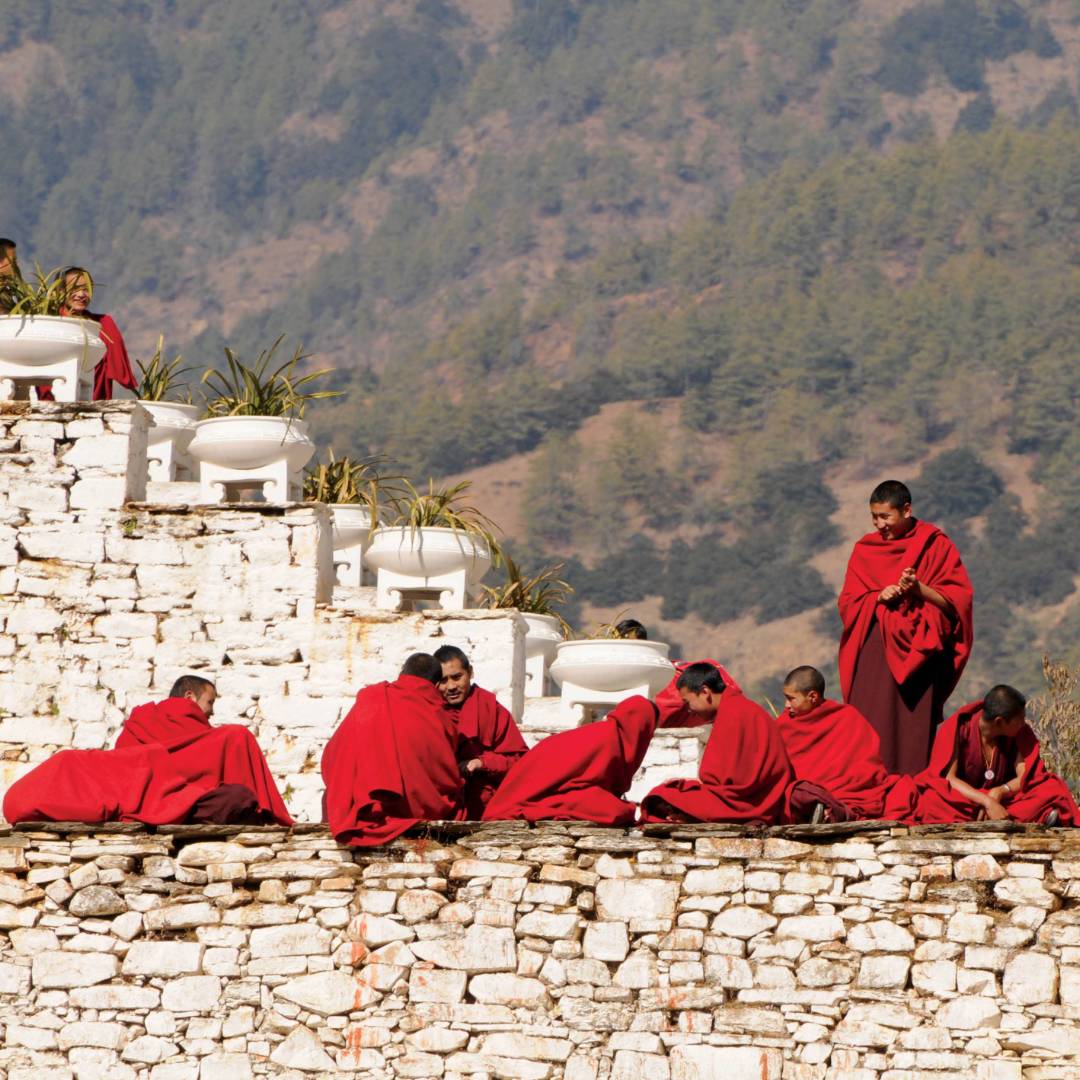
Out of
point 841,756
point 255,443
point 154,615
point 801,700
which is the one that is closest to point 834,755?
point 841,756

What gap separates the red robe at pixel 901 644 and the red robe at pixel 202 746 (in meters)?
2.70

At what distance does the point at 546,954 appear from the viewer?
10289mm

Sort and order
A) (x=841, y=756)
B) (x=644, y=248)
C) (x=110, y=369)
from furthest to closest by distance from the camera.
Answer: (x=644, y=248) < (x=110, y=369) < (x=841, y=756)

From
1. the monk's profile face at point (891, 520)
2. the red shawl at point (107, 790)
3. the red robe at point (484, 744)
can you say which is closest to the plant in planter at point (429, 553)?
the red robe at point (484, 744)

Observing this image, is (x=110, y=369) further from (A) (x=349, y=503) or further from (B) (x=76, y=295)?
(A) (x=349, y=503)

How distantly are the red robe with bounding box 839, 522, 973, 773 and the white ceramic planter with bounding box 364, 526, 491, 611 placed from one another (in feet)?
8.83

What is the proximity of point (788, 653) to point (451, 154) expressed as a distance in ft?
327

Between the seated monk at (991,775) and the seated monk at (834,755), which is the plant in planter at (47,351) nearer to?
the seated monk at (834,755)

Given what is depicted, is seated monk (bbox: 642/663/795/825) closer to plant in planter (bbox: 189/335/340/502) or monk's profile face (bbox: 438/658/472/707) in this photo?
monk's profile face (bbox: 438/658/472/707)

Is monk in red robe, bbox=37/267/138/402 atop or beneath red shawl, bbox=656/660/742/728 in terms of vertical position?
atop

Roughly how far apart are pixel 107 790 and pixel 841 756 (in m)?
3.14

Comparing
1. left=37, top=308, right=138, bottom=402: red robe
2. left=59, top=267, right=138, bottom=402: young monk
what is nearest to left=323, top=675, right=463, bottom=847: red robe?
left=59, top=267, right=138, bottom=402: young monk

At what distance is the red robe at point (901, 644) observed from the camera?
453 inches

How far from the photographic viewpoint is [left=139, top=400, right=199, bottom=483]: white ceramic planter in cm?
1448
